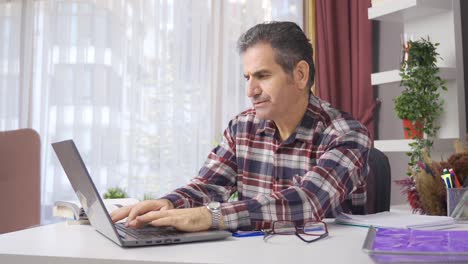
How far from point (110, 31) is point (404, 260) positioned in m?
3.65

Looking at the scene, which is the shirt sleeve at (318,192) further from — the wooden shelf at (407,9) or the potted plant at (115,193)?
the potted plant at (115,193)

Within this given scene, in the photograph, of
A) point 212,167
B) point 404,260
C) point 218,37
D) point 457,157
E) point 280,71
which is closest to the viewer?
point 404,260

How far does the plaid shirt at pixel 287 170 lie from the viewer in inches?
A: 50.2

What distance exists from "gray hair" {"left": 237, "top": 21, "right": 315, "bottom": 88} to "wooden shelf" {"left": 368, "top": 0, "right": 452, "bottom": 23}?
1.10 m

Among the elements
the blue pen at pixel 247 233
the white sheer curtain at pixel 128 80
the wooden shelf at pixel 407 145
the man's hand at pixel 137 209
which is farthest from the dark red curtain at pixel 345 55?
the blue pen at pixel 247 233

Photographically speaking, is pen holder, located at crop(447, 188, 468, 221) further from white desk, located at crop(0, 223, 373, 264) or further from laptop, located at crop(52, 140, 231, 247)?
laptop, located at crop(52, 140, 231, 247)

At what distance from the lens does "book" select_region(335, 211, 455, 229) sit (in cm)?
121

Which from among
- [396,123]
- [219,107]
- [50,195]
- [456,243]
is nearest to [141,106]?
[219,107]

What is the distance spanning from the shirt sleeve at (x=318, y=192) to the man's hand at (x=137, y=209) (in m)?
0.25

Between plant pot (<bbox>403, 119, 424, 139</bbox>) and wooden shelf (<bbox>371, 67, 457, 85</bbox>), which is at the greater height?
wooden shelf (<bbox>371, 67, 457, 85</bbox>)

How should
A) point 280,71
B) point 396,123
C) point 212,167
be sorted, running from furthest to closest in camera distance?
point 396,123 → point 212,167 → point 280,71

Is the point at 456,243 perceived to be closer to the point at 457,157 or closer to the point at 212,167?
the point at 457,157

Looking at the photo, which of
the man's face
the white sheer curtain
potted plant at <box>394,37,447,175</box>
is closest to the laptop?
the man's face

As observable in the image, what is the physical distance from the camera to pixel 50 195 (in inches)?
164
